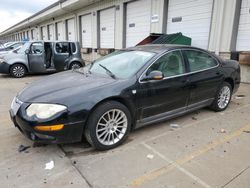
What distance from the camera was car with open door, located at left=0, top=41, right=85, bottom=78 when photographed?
358 inches

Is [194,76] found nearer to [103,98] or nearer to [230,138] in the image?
[230,138]

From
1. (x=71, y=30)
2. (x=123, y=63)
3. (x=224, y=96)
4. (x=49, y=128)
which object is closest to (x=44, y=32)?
(x=71, y=30)

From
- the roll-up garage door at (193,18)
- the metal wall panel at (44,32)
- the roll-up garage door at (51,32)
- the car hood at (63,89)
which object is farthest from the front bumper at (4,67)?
the metal wall panel at (44,32)

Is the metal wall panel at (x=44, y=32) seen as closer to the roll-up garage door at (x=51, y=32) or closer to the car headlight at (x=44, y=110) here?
the roll-up garage door at (x=51, y=32)

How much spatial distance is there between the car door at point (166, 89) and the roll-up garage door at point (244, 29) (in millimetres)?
4745

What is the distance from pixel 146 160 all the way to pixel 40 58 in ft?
27.3

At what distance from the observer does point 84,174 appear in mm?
2344

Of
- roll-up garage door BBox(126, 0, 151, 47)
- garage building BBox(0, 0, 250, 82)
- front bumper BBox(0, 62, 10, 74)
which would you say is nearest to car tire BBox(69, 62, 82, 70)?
front bumper BBox(0, 62, 10, 74)

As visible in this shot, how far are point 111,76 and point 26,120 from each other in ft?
4.32

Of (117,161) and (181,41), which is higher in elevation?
(181,41)

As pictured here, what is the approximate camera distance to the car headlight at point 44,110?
2453 mm

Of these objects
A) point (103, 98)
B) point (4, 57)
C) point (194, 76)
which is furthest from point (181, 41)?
point (4, 57)

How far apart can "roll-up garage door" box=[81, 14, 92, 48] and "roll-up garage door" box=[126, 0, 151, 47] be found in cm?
485

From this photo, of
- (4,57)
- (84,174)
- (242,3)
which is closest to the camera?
(84,174)
